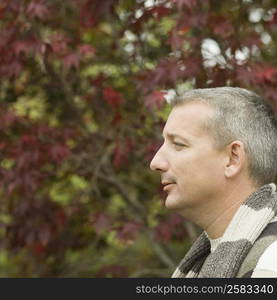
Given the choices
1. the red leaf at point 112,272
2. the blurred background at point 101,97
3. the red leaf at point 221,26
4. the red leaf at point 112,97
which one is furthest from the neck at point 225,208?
the red leaf at point 112,272

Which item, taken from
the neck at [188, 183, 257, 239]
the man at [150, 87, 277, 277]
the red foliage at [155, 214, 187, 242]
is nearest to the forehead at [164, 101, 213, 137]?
the man at [150, 87, 277, 277]

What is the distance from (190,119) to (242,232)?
17.1 inches

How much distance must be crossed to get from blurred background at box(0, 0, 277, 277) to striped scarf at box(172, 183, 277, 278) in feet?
4.55

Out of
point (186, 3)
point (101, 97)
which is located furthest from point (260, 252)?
point (101, 97)

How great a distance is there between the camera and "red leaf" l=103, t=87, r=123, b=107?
13.8 feet

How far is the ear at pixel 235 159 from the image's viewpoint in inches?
84.5

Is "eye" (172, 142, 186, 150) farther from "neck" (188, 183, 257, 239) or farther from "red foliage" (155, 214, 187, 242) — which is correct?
"red foliage" (155, 214, 187, 242)

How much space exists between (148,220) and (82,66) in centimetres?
117

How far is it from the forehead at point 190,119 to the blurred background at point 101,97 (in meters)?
1.22

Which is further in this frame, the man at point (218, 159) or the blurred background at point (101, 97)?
the blurred background at point (101, 97)

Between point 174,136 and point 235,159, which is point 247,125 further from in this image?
point 174,136

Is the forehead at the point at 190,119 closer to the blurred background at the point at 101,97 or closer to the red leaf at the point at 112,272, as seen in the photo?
the blurred background at the point at 101,97

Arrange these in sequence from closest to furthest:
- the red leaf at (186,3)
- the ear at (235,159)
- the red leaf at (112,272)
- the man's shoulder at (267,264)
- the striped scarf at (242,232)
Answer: the man's shoulder at (267,264) → the striped scarf at (242,232) → the ear at (235,159) → the red leaf at (186,3) → the red leaf at (112,272)

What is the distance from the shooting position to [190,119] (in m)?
2.19
